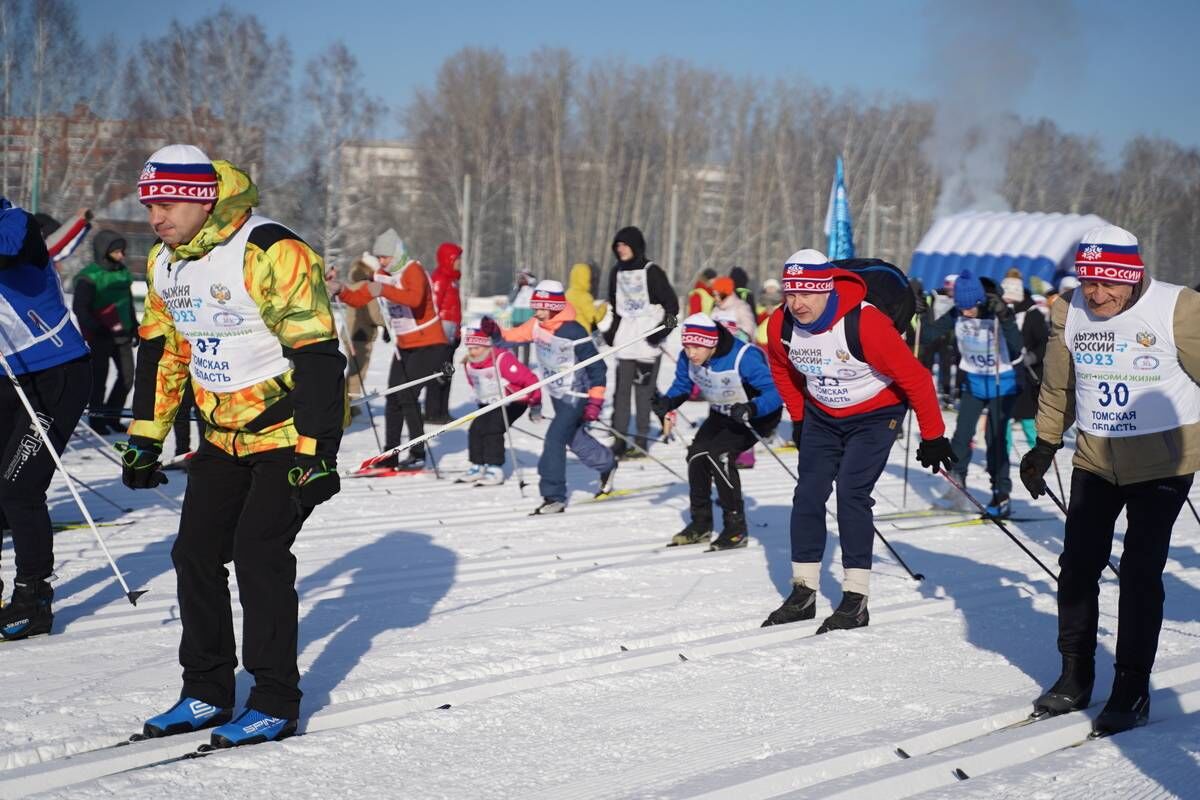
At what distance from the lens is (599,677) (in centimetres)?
453

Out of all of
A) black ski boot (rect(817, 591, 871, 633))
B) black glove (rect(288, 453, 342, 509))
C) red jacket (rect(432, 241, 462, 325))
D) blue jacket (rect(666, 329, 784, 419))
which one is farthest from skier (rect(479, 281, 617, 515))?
black glove (rect(288, 453, 342, 509))

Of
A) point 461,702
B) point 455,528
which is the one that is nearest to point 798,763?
point 461,702

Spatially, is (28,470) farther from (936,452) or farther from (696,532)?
(696,532)

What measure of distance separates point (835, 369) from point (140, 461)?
110 inches

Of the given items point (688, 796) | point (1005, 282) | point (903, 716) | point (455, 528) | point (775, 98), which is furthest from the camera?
point (775, 98)

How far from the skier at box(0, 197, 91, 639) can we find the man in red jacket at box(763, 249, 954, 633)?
3042 millimetres

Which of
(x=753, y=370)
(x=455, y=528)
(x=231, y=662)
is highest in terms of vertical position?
(x=753, y=370)

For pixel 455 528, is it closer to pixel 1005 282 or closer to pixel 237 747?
pixel 237 747

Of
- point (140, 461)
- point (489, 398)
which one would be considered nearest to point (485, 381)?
point (489, 398)

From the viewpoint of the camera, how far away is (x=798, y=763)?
11.9 ft

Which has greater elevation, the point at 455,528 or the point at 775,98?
the point at 775,98

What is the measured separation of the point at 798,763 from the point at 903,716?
67 centimetres

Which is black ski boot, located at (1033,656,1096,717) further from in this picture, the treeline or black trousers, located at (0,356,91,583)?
the treeline

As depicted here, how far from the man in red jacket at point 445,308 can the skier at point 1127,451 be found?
22.6 ft
